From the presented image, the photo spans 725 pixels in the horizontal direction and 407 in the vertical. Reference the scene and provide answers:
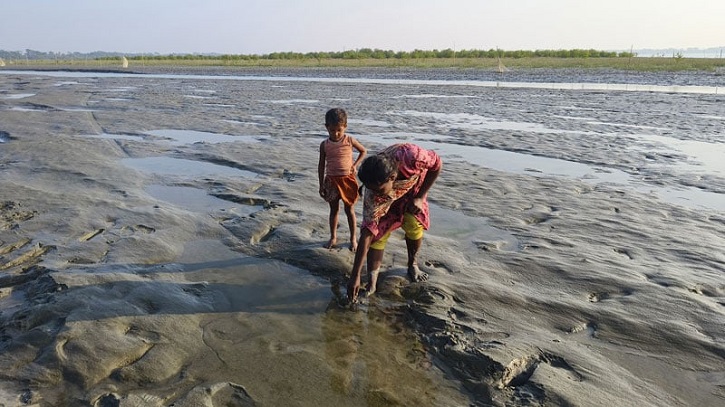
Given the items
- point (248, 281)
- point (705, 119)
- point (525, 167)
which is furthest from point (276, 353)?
point (705, 119)

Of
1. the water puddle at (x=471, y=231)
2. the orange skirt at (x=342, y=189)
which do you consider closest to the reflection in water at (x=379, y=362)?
the orange skirt at (x=342, y=189)

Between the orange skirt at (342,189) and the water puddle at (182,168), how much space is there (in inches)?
127

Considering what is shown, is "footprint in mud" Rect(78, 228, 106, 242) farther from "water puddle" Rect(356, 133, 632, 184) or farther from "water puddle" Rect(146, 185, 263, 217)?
"water puddle" Rect(356, 133, 632, 184)

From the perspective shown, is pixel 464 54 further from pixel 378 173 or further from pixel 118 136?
pixel 378 173

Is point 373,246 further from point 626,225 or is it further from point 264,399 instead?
point 626,225

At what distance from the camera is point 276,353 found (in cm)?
314

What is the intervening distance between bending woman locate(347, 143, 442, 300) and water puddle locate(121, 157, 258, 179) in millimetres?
4220

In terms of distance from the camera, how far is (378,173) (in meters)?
3.57

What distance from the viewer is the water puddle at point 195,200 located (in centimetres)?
602

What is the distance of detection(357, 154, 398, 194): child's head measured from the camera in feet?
11.7

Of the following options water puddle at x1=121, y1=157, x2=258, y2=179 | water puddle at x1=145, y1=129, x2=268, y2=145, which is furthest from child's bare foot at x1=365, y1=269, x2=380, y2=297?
water puddle at x1=145, y1=129, x2=268, y2=145

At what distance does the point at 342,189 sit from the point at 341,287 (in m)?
1.08

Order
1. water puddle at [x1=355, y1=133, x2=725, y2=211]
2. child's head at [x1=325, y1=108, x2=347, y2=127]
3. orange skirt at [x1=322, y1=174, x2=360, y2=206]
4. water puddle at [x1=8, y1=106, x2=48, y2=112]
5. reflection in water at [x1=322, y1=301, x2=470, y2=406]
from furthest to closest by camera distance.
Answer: water puddle at [x1=8, y1=106, x2=48, y2=112] → water puddle at [x1=355, y1=133, x2=725, y2=211] → orange skirt at [x1=322, y1=174, x2=360, y2=206] → child's head at [x1=325, y1=108, x2=347, y2=127] → reflection in water at [x1=322, y1=301, x2=470, y2=406]

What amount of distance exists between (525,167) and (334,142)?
478 centimetres
